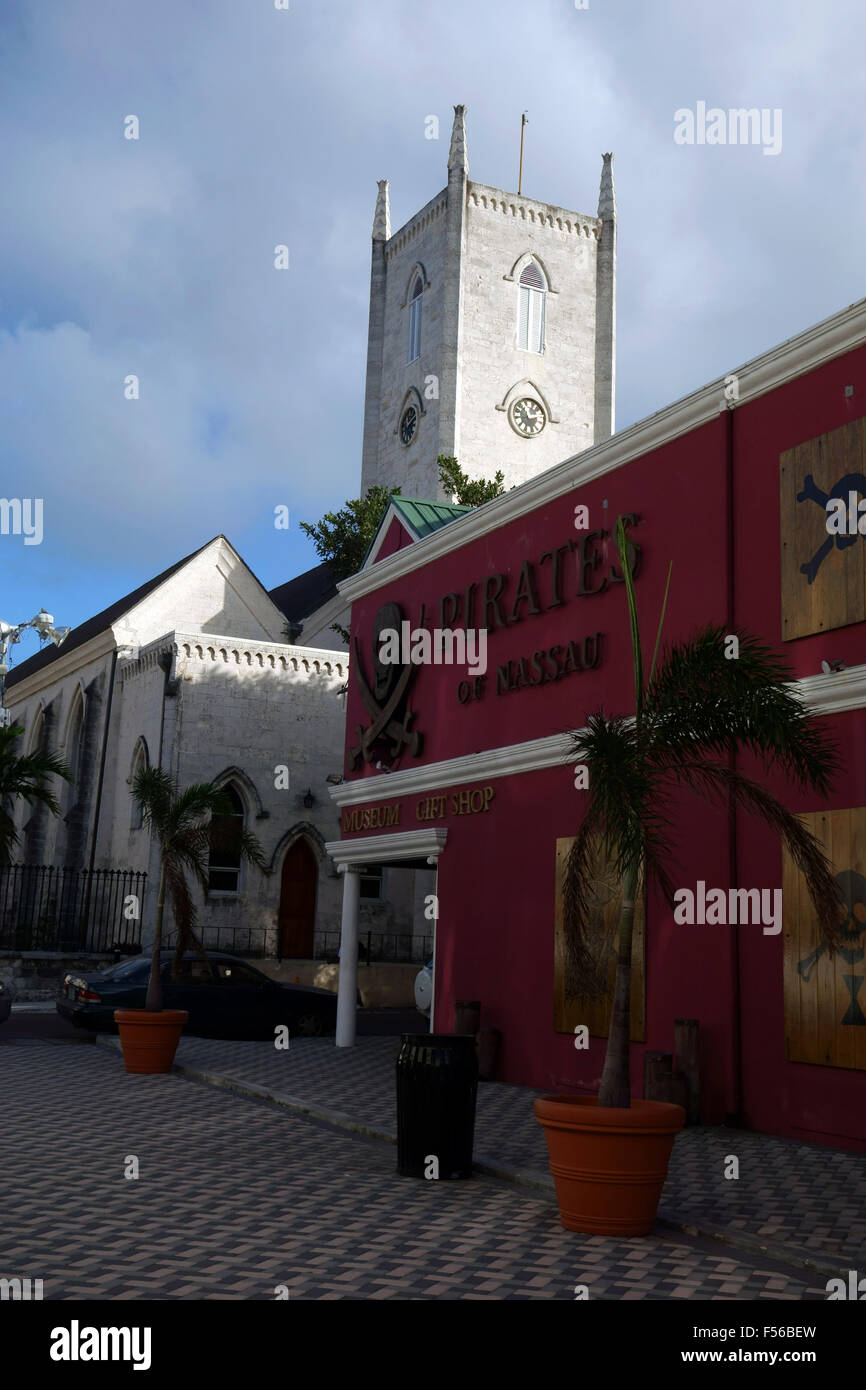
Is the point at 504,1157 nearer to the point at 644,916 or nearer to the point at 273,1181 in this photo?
the point at 273,1181

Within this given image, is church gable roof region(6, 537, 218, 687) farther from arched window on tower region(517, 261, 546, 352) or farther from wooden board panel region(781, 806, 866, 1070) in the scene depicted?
wooden board panel region(781, 806, 866, 1070)

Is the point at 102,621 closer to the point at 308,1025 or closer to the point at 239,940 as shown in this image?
the point at 239,940

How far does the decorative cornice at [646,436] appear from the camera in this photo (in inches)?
474

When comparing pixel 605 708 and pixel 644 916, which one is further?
pixel 605 708

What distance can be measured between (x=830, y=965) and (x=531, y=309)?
46.8m

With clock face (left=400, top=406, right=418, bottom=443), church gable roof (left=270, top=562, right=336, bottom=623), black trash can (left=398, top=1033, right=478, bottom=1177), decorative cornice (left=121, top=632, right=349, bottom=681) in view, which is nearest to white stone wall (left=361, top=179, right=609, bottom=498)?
clock face (left=400, top=406, right=418, bottom=443)

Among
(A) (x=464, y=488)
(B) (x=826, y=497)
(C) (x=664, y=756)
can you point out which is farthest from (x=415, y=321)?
(C) (x=664, y=756)

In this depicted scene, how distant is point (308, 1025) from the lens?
A: 69.3 feet

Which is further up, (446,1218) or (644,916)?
(644,916)

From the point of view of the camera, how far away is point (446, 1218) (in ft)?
27.2

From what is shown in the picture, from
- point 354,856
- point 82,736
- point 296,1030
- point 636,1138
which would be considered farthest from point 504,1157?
point 82,736

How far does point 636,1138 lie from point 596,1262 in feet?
2.75

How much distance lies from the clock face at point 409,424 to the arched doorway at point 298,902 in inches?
997

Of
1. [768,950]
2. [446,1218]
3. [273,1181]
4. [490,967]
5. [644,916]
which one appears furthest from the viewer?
[490,967]
